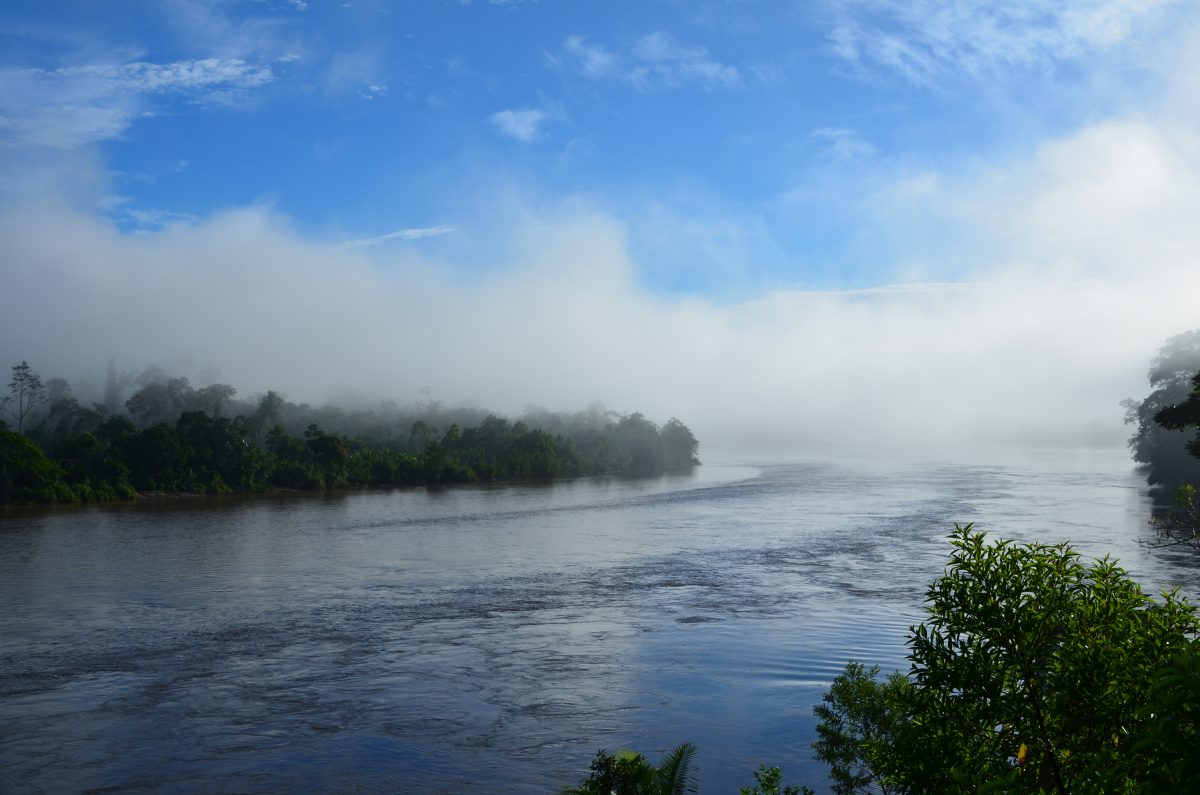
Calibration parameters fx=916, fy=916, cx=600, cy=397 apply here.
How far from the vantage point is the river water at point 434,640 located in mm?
13203

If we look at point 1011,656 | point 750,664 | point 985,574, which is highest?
point 985,574

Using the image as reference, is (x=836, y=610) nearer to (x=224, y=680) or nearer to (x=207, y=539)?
(x=224, y=680)

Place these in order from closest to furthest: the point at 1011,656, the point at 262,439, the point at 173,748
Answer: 1. the point at 1011,656
2. the point at 173,748
3. the point at 262,439

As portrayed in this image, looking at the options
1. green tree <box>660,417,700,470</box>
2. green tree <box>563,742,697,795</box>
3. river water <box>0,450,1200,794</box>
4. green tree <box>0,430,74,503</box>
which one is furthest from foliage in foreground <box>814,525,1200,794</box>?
green tree <box>660,417,700,470</box>

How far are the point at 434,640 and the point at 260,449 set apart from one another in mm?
47249

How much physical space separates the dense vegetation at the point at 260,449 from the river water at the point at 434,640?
23.1 ft

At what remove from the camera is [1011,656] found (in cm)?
609

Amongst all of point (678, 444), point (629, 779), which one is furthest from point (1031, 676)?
point (678, 444)

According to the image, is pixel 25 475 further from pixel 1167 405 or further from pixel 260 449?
pixel 1167 405

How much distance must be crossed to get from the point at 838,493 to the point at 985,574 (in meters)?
60.6

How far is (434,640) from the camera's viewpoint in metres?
20.4

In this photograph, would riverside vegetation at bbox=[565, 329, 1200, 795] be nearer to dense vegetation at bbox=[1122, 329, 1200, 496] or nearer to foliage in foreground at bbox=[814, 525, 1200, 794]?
foliage in foreground at bbox=[814, 525, 1200, 794]

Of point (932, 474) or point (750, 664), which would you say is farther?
point (932, 474)

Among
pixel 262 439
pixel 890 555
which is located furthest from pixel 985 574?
pixel 262 439
